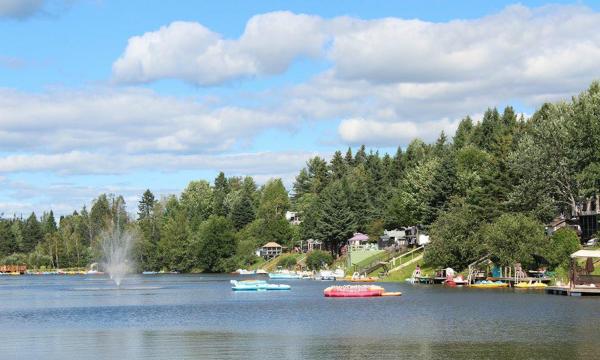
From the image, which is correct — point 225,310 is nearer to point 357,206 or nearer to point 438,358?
point 438,358

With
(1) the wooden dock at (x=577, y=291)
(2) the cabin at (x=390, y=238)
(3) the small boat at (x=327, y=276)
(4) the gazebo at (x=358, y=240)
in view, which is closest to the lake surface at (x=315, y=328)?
(1) the wooden dock at (x=577, y=291)

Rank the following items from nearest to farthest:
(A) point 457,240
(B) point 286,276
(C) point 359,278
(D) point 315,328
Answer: (D) point 315,328
(A) point 457,240
(C) point 359,278
(B) point 286,276

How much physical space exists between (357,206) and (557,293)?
3580 inches

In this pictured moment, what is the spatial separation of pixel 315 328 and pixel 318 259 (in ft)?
363

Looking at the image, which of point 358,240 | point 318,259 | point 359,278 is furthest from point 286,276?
point 359,278

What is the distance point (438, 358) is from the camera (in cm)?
3966

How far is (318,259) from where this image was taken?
16600cm

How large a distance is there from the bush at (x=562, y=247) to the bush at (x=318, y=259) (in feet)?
239

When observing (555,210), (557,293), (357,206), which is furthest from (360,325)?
(357,206)

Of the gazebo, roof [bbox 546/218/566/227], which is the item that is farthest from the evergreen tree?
roof [bbox 546/218/566/227]

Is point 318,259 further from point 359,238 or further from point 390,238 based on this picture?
point 390,238

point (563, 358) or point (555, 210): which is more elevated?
point (555, 210)

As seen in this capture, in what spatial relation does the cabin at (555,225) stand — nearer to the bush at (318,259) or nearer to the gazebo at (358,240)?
the gazebo at (358,240)

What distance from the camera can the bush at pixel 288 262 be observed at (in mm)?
182500
